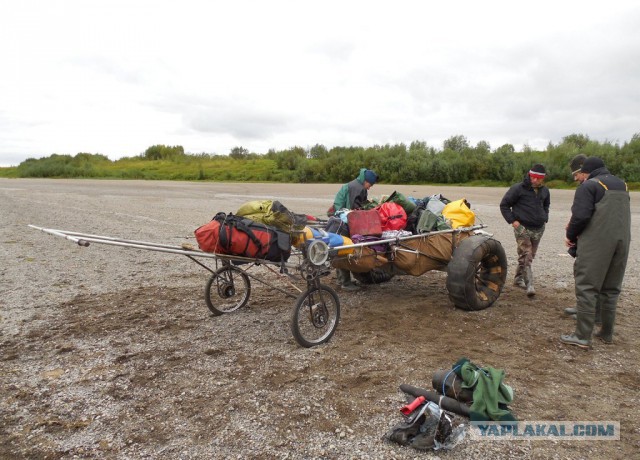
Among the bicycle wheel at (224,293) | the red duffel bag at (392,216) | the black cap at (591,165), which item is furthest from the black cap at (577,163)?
the bicycle wheel at (224,293)

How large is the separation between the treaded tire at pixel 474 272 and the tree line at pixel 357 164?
3129 cm

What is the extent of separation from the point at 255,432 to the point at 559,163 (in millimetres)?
38580

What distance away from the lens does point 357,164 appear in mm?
47312

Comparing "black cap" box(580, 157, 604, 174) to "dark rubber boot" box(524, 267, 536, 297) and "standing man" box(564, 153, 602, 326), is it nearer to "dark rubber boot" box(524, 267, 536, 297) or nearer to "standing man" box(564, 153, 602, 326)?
"standing man" box(564, 153, 602, 326)

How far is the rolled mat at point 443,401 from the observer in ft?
11.6

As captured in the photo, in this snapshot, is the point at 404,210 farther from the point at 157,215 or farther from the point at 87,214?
the point at 87,214

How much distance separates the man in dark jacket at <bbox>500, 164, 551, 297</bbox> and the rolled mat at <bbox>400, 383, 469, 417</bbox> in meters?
3.86

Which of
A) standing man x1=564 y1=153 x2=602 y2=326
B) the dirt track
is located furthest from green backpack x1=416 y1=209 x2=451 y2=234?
standing man x1=564 y1=153 x2=602 y2=326

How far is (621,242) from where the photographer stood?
15.5ft

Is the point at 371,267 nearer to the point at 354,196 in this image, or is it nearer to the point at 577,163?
the point at 354,196

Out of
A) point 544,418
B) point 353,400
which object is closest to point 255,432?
point 353,400

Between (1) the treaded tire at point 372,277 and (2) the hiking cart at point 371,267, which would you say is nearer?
(2) the hiking cart at point 371,267

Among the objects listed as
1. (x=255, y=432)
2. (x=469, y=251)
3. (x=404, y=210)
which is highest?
(x=404, y=210)

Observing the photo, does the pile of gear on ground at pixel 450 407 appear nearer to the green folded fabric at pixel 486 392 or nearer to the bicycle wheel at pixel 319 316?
the green folded fabric at pixel 486 392
